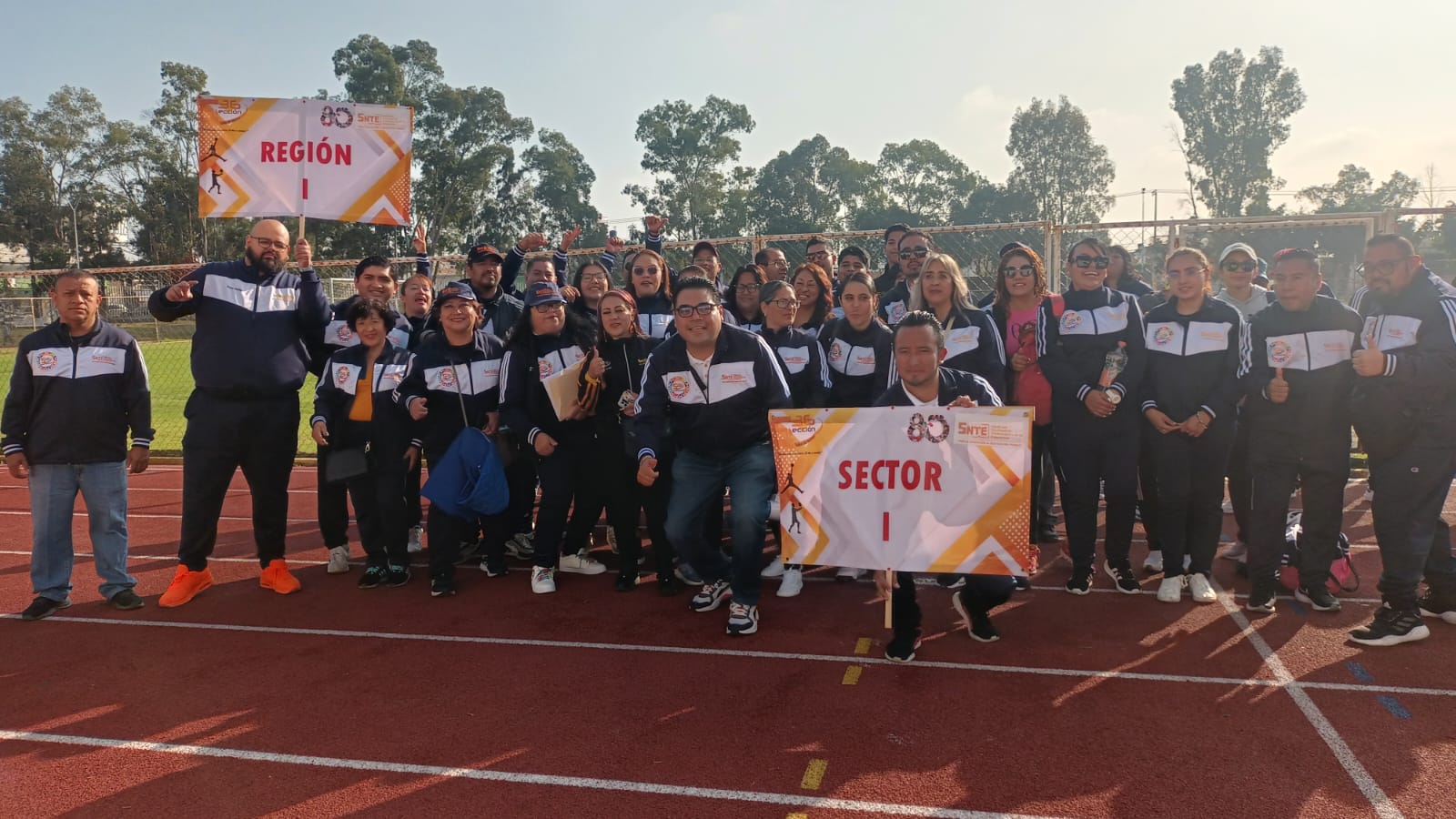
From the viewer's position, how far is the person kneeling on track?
5746 millimetres

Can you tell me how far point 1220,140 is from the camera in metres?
43.4

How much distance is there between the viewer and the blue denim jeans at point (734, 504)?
15.6 ft

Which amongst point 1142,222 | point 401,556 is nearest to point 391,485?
point 401,556

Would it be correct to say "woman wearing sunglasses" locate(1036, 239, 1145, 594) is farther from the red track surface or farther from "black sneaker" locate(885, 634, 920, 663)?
"black sneaker" locate(885, 634, 920, 663)

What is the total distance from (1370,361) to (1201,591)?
1.58 meters

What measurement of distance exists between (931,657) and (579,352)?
2.86m

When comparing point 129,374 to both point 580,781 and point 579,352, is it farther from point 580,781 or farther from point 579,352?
point 580,781

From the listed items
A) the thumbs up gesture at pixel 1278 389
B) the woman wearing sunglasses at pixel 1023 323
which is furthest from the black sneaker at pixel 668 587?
the thumbs up gesture at pixel 1278 389

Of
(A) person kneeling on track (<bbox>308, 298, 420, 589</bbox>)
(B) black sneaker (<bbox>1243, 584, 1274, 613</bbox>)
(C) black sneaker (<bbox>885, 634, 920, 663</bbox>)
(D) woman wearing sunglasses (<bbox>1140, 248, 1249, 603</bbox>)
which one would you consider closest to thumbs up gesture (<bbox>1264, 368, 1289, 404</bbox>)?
(D) woman wearing sunglasses (<bbox>1140, 248, 1249, 603</bbox>)

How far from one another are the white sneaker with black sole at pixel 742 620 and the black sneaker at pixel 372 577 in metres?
2.61

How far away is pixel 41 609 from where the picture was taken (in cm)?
540

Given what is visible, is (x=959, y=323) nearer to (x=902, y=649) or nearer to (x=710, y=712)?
(x=902, y=649)

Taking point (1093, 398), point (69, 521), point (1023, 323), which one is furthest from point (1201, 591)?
point (69, 521)

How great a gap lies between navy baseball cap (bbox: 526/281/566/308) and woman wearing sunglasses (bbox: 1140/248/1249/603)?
12.0 ft
